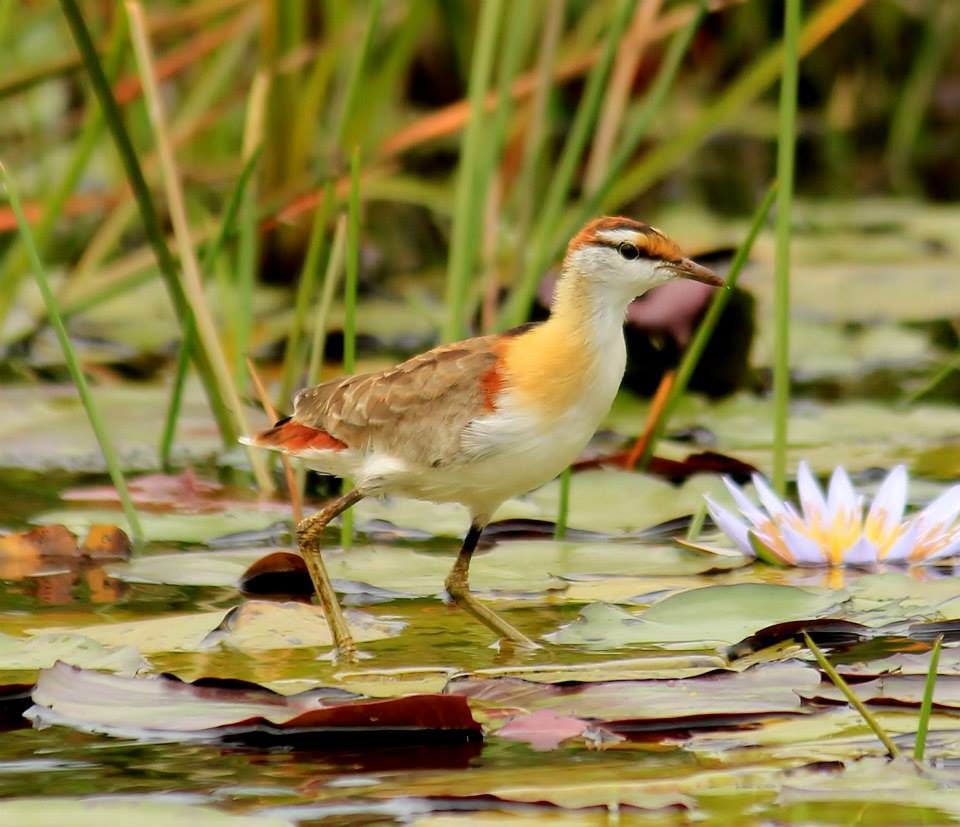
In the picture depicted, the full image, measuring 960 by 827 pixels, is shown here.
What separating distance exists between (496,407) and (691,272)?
1.52 feet

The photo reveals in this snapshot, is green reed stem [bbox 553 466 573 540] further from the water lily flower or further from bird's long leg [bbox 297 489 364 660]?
bird's long leg [bbox 297 489 364 660]

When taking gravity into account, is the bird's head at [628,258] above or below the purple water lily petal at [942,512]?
above

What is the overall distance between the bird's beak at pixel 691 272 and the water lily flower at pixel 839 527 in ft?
1.32

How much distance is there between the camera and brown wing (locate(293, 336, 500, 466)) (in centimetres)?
304

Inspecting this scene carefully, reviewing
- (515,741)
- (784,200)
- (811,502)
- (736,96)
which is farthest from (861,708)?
(736,96)

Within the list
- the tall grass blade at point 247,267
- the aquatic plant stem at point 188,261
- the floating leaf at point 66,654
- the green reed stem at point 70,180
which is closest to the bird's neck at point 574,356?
the floating leaf at point 66,654

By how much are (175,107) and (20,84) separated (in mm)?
4454

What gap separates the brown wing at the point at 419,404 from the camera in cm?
304

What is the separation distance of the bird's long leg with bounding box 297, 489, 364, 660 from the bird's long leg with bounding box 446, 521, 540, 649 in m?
0.22

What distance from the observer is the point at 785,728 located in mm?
2338

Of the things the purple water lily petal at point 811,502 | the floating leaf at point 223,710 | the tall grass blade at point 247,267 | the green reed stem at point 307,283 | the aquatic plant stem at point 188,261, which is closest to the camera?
the floating leaf at point 223,710

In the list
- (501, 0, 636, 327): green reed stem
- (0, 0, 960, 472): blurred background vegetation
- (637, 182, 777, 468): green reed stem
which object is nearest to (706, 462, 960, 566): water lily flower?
(637, 182, 777, 468): green reed stem

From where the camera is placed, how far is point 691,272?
314 centimetres

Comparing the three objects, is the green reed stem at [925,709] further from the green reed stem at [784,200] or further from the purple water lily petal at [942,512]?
the green reed stem at [784,200]
